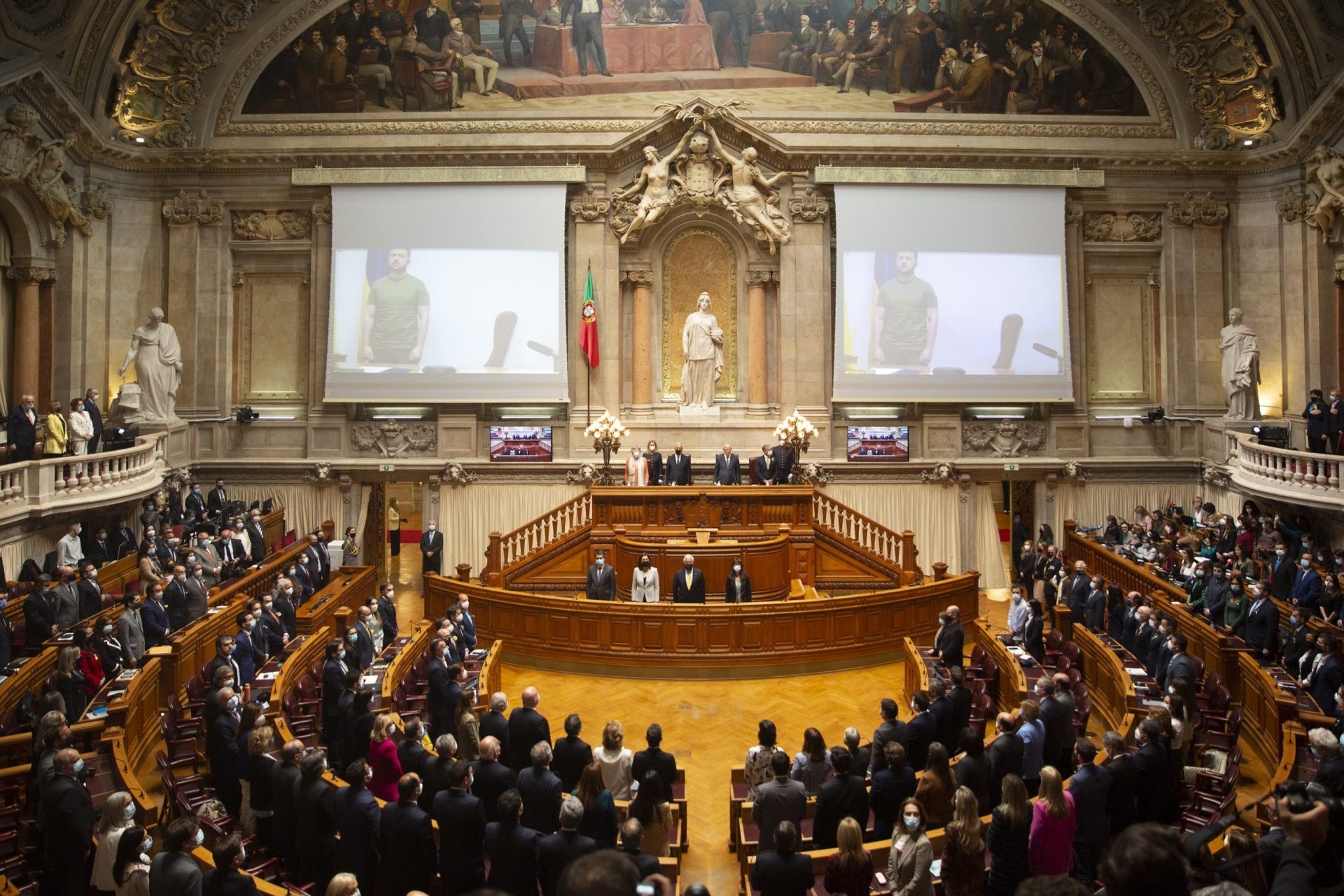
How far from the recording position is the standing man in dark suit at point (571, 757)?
8570 mm

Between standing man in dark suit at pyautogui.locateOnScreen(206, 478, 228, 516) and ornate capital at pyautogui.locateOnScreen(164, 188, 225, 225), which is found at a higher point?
ornate capital at pyautogui.locateOnScreen(164, 188, 225, 225)

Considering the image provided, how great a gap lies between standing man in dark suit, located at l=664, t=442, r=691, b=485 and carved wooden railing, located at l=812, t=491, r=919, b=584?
2.48 metres

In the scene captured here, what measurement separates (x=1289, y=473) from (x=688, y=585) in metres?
10.5

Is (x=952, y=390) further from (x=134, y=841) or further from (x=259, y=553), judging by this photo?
(x=134, y=841)

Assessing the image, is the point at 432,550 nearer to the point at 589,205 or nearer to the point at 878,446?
the point at 589,205

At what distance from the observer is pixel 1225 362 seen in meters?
21.4

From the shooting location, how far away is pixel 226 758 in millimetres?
8891

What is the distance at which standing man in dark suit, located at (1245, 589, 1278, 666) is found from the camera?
11938mm

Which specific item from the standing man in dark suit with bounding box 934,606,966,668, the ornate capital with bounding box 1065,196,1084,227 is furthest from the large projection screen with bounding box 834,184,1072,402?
the standing man in dark suit with bounding box 934,606,966,668

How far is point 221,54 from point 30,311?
6971 millimetres

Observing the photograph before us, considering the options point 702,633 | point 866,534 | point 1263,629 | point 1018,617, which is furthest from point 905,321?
point 1263,629

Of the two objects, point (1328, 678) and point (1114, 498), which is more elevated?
point (1114, 498)

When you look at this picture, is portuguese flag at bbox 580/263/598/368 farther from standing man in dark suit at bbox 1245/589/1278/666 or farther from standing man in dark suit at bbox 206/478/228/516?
standing man in dark suit at bbox 1245/589/1278/666

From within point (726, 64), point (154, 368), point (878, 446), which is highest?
point (726, 64)
